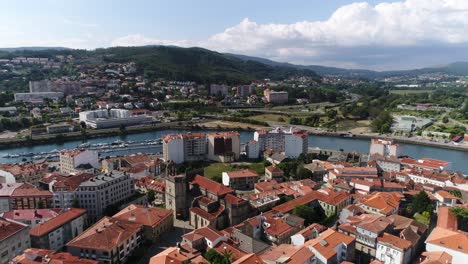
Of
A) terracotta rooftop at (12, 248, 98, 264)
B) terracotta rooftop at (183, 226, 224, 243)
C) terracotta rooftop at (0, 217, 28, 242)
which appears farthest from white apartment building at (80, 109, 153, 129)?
terracotta rooftop at (12, 248, 98, 264)

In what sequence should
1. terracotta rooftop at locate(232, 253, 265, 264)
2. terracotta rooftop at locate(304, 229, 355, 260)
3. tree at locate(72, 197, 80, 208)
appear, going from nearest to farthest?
terracotta rooftop at locate(232, 253, 265, 264) < terracotta rooftop at locate(304, 229, 355, 260) < tree at locate(72, 197, 80, 208)

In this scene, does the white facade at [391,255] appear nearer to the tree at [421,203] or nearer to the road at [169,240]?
the tree at [421,203]

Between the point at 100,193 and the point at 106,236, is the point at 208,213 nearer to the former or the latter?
the point at 106,236

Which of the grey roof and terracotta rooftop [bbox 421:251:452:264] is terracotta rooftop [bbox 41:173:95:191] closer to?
the grey roof

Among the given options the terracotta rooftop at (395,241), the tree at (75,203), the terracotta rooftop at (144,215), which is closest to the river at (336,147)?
the tree at (75,203)

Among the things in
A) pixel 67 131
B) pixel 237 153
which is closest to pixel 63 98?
pixel 67 131

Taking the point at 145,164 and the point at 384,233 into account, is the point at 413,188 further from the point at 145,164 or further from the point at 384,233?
the point at 145,164
